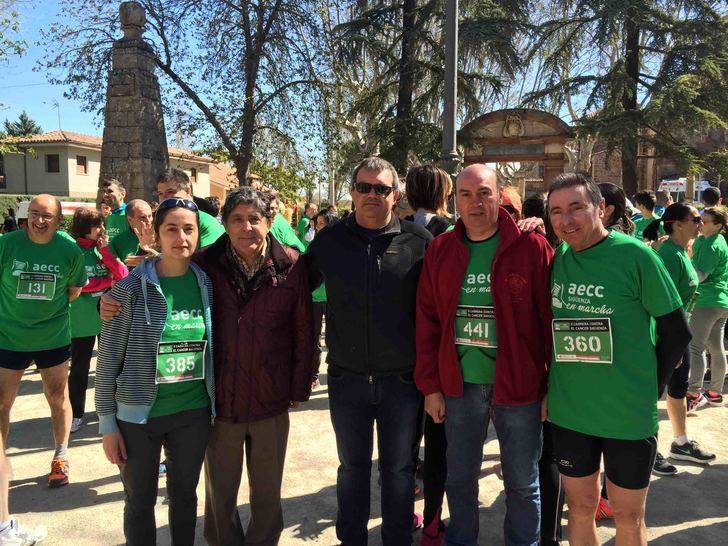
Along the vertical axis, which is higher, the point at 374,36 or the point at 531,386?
the point at 374,36

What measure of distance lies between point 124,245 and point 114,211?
106cm

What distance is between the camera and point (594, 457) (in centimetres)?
231

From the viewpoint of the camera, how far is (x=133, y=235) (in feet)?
15.7

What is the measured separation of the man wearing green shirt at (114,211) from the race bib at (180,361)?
10.3 feet

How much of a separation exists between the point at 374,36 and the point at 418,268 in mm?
13366

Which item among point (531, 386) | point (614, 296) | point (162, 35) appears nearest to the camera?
point (614, 296)

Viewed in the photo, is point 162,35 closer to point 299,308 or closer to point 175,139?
point 175,139

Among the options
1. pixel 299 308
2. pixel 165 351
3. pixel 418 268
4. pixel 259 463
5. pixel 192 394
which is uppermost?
pixel 418 268

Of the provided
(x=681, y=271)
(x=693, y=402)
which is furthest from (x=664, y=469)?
(x=693, y=402)

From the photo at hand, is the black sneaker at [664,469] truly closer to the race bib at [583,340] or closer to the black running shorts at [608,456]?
the black running shorts at [608,456]

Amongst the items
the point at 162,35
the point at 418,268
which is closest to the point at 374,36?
the point at 162,35

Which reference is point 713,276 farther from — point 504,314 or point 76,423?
point 76,423

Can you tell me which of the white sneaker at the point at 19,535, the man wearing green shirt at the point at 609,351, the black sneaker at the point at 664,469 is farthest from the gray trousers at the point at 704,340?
the white sneaker at the point at 19,535

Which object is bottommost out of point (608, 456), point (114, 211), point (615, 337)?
point (608, 456)
